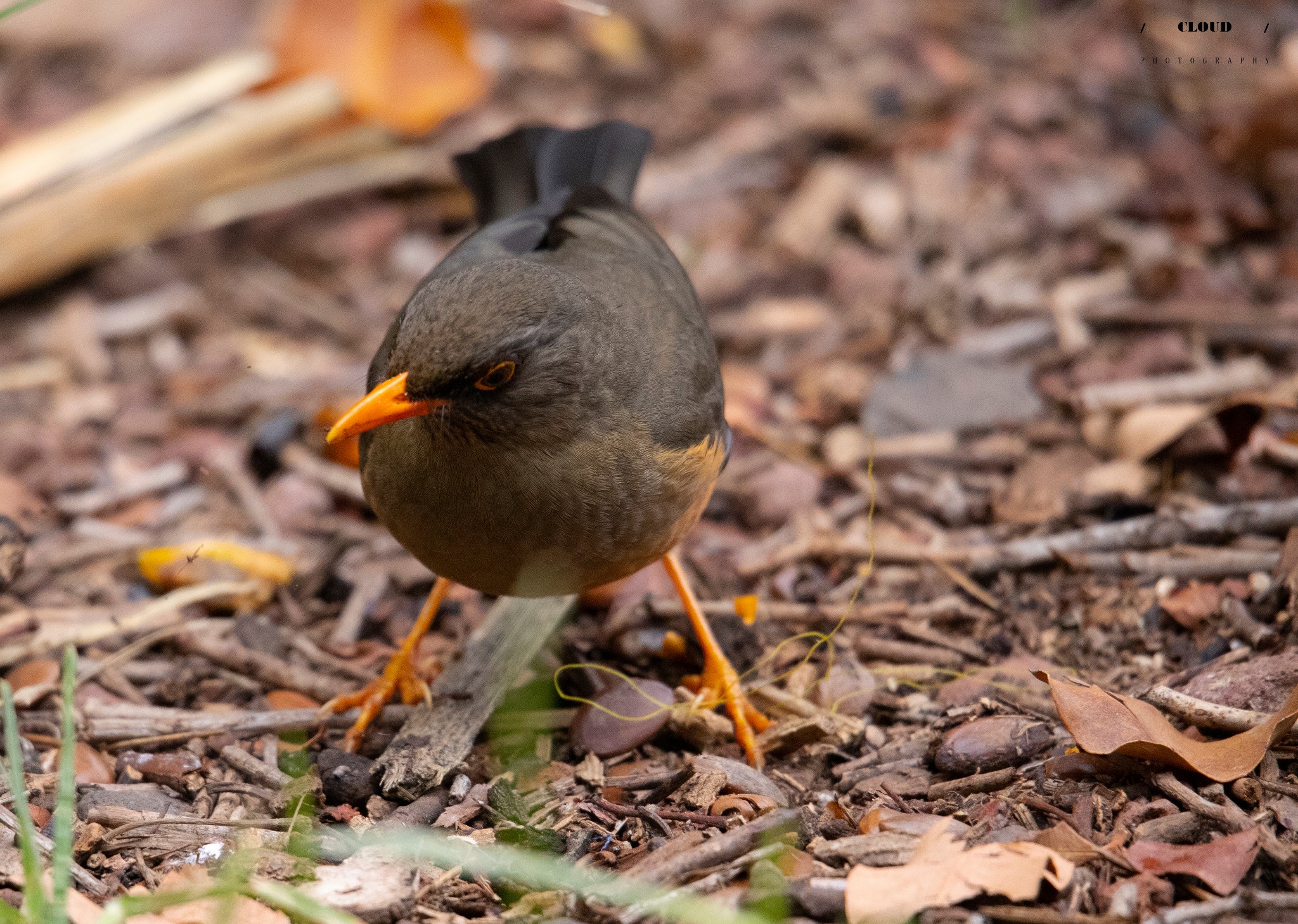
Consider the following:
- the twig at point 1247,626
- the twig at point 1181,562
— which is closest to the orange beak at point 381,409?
the twig at point 1181,562

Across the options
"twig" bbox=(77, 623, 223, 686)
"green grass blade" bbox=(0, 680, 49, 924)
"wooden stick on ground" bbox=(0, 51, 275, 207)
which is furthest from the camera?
"wooden stick on ground" bbox=(0, 51, 275, 207)

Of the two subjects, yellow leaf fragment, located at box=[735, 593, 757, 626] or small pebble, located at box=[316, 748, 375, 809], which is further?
yellow leaf fragment, located at box=[735, 593, 757, 626]

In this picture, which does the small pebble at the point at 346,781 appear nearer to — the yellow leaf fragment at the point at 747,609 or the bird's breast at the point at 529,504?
Result: the bird's breast at the point at 529,504

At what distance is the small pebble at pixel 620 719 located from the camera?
14.2ft

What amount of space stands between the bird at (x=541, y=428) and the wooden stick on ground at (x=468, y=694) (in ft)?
0.61

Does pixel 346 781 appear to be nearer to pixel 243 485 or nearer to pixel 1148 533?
pixel 243 485

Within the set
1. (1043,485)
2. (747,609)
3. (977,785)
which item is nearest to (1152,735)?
(977,785)

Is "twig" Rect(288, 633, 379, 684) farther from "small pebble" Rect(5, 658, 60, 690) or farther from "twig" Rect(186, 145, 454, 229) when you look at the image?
"twig" Rect(186, 145, 454, 229)

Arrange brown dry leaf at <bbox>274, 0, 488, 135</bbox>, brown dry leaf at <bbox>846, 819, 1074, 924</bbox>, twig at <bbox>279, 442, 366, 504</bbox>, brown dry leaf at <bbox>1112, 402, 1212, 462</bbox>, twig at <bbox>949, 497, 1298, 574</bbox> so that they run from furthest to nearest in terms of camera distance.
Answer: brown dry leaf at <bbox>274, 0, 488, 135</bbox> < twig at <bbox>279, 442, 366, 504</bbox> < brown dry leaf at <bbox>1112, 402, 1212, 462</bbox> < twig at <bbox>949, 497, 1298, 574</bbox> < brown dry leaf at <bbox>846, 819, 1074, 924</bbox>

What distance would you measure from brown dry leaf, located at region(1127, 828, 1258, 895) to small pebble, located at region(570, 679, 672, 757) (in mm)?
1596

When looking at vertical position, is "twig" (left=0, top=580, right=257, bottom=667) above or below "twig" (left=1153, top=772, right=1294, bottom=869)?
above

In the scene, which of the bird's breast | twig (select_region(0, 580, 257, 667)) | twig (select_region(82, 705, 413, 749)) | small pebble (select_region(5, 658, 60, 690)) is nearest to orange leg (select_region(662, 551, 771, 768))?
the bird's breast

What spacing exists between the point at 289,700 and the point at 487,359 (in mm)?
1686

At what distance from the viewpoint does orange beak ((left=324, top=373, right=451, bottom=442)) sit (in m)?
3.68
